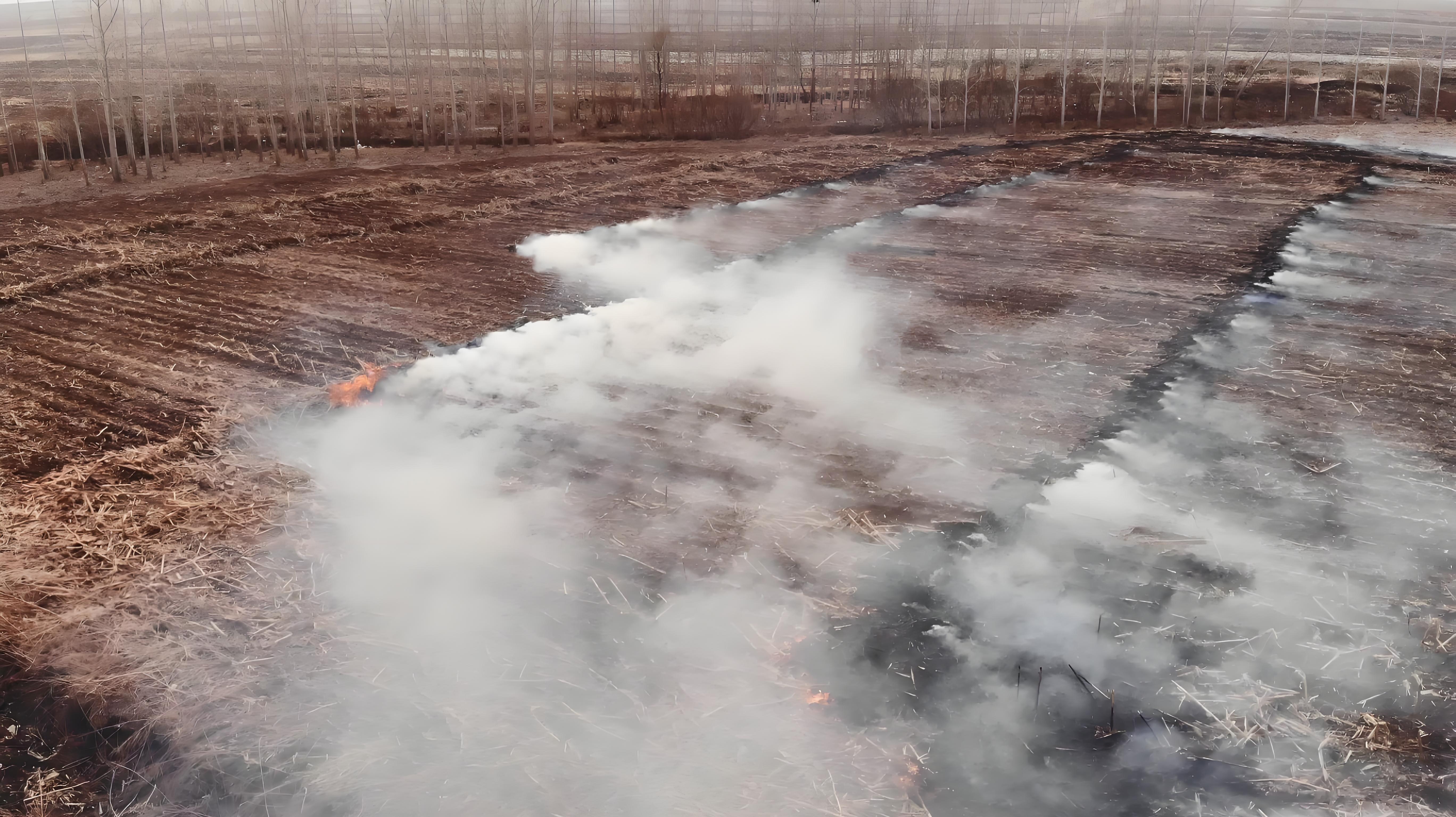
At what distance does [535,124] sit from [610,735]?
21909mm

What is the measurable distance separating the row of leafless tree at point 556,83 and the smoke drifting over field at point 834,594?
11.9 metres

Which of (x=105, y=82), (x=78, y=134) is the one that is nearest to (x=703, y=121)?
(x=105, y=82)

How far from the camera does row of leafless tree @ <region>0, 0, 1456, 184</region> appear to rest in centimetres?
1775

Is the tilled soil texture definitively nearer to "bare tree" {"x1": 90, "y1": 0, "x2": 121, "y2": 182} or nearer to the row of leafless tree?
"bare tree" {"x1": 90, "y1": 0, "x2": 121, "y2": 182}

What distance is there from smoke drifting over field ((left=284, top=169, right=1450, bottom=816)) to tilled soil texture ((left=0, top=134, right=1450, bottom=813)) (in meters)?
0.32

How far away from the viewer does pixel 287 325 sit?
7.41 meters

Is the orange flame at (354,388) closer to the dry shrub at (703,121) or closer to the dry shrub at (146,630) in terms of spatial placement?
the dry shrub at (146,630)

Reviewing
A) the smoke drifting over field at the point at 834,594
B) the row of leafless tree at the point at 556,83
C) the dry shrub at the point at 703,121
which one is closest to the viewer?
the smoke drifting over field at the point at 834,594

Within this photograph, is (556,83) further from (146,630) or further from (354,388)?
(146,630)

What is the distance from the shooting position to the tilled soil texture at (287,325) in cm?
364

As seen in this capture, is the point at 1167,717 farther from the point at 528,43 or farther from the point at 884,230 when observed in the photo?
the point at 528,43

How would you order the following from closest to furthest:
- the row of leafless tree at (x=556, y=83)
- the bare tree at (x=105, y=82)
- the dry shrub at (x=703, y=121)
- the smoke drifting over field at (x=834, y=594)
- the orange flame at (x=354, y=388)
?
the smoke drifting over field at (x=834, y=594) → the orange flame at (x=354, y=388) → the bare tree at (x=105, y=82) → the row of leafless tree at (x=556, y=83) → the dry shrub at (x=703, y=121)

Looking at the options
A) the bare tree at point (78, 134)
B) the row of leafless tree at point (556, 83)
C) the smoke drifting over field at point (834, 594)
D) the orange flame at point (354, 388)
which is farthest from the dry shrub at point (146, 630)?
the row of leafless tree at point (556, 83)

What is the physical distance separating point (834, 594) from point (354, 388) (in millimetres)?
A: 3492
